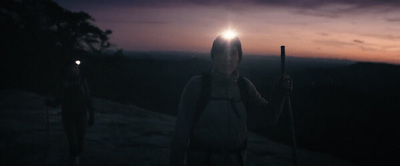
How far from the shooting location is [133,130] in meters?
9.05

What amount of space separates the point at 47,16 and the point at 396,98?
150 feet

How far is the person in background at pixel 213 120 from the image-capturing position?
1.95m

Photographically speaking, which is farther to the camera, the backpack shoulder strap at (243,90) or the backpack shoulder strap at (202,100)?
the backpack shoulder strap at (243,90)

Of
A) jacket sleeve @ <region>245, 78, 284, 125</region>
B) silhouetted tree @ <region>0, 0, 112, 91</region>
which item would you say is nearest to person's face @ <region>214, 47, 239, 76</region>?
jacket sleeve @ <region>245, 78, 284, 125</region>

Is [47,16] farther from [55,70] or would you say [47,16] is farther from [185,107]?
[185,107]

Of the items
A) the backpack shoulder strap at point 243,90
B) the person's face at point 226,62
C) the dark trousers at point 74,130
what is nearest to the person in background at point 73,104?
the dark trousers at point 74,130

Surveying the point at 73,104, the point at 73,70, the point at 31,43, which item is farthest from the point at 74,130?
the point at 31,43

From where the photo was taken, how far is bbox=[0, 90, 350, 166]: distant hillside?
18.3 ft

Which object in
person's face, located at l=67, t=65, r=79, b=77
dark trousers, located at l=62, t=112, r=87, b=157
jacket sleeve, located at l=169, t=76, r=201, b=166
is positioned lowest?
dark trousers, located at l=62, t=112, r=87, b=157

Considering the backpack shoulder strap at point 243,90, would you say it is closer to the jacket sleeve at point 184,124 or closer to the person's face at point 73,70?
the jacket sleeve at point 184,124

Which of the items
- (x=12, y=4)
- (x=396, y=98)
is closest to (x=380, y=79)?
(x=396, y=98)

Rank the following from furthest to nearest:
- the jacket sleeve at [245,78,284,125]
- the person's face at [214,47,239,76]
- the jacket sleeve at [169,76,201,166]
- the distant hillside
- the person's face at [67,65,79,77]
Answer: the distant hillside → the person's face at [67,65,79,77] → the jacket sleeve at [245,78,284,125] → the person's face at [214,47,239,76] → the jacket sleeve at [169,76,201,166]

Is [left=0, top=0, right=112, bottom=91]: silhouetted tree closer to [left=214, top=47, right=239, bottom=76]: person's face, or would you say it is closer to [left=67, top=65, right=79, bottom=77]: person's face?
[left=67, top=65, right=79, bottom=77]: person's face

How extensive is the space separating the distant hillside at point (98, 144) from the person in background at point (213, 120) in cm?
404
